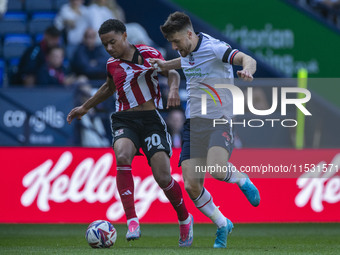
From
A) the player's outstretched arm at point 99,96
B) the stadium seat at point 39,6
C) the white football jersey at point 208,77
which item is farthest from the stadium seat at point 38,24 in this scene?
the white football jersey at point 208,77

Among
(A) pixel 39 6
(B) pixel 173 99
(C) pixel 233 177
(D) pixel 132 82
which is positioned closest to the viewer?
(B) pixel 173 99

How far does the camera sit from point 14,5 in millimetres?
14266

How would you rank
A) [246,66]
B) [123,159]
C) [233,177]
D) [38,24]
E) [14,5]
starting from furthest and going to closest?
1. [14,5]
2. [38,24]
3. [233,177]
4. [123,159]
5. [246,66]

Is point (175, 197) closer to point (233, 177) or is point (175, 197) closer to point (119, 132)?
point (233, 177)

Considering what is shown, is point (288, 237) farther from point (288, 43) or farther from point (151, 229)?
point (288, 43)

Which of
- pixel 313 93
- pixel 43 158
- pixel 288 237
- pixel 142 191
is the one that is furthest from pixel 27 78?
pixel 288 237

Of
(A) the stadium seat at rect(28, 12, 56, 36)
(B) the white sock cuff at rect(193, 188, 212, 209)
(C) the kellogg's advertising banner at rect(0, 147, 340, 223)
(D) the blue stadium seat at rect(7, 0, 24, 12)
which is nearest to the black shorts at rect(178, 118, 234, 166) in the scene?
(B) the white sock cuff at rect(193, 188, 212, 209)

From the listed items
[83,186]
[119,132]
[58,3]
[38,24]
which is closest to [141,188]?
[83,186]

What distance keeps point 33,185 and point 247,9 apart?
19.9 feet

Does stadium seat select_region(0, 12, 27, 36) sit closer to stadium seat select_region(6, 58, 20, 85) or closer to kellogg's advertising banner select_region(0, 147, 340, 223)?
stadium seat select_region(6, 58, 20, 85)

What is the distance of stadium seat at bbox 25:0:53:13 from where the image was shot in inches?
556

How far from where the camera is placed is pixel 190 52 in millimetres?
7172

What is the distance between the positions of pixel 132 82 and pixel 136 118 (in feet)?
1.17

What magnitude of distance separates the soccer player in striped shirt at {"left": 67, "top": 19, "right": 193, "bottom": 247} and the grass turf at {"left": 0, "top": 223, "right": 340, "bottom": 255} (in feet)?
1.59
